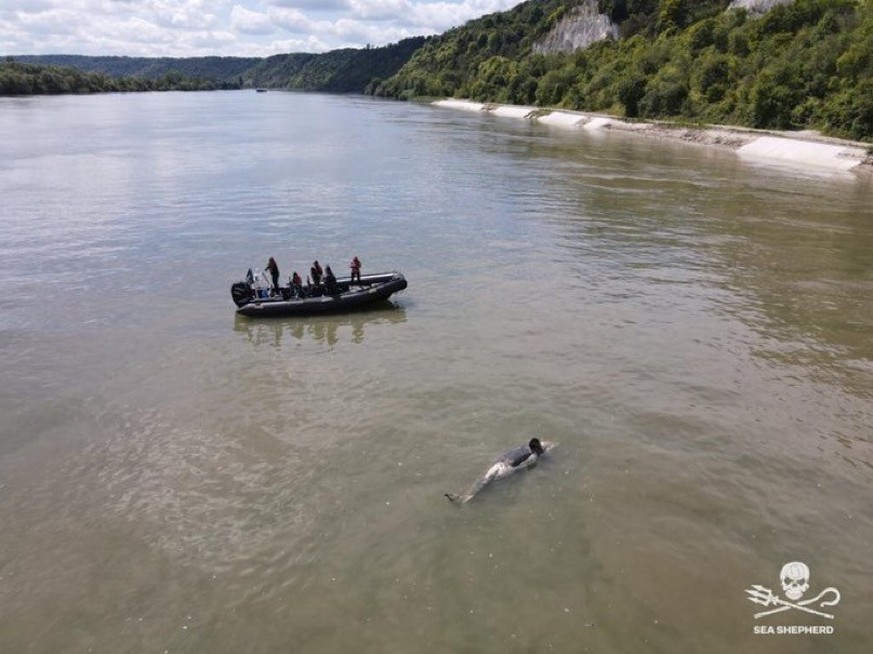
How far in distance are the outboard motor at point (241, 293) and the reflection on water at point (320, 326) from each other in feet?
1.89

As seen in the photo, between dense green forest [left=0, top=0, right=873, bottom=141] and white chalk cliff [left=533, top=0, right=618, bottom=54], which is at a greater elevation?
white chalk cliff [left=533, top=0, right=618, bottom=54]

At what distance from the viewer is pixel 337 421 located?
17781 mm

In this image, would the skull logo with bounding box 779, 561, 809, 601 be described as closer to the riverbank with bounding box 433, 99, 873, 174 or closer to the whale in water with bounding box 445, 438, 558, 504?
the whale in water with bounding box 445, 438, 558, 504

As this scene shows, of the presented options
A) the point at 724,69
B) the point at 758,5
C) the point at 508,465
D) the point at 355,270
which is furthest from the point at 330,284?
the point at 758,5

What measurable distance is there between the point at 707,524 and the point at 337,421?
31.3 ft

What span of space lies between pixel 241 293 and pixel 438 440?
1262cm

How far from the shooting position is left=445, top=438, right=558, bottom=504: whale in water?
573 inches

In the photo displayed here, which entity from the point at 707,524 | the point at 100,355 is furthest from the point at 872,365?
the point at 100,355

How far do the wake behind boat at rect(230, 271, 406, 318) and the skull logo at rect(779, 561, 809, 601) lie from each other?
17481mm

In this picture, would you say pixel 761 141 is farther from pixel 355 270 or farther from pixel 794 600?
pixel 794 600

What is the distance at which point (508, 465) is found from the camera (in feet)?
50.1

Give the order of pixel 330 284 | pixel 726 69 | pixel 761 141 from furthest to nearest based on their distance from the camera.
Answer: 1. pixel 726 69
2. pixel 761 141
3. pixel 330 284

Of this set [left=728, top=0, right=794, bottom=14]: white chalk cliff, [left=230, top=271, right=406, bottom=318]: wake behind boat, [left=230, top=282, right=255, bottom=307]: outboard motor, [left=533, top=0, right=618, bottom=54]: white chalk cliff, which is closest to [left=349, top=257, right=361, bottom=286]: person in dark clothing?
[left=230, top=271, right=406, bottom=318]: wake behind boat

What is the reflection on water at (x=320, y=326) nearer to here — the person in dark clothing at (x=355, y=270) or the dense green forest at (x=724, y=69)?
the person in dark clothing at (x=355, y=270)
